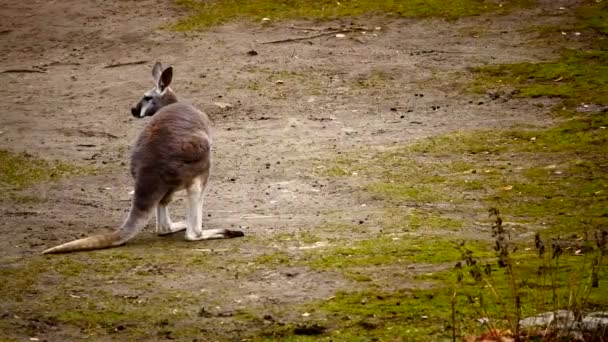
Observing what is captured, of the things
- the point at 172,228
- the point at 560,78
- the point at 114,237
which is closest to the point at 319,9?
the point at 560,78

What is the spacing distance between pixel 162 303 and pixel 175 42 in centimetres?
760

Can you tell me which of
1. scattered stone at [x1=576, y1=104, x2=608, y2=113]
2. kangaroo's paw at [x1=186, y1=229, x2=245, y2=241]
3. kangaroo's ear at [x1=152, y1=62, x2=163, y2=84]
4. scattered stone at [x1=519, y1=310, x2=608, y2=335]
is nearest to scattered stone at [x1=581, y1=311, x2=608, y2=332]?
scattered stone at [x1=519, y1=310, x2=608, y2=335]

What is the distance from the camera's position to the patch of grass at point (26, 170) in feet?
29.9

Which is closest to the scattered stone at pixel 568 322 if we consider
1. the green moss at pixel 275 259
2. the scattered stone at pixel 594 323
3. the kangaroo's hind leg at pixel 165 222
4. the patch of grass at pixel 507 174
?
the scattered stone at pixel 594 323

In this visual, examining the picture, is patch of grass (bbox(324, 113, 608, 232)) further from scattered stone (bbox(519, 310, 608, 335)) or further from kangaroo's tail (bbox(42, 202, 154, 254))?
scattered stone (bbox(519, 310, 608, 335))

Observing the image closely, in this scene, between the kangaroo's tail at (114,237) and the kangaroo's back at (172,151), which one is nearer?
the kangaroo's tail at (114,237)

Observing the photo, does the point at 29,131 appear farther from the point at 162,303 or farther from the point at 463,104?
the point at 162,303

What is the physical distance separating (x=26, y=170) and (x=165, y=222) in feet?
7.69

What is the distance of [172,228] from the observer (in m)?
7.59

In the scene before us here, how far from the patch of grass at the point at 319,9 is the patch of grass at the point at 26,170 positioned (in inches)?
176

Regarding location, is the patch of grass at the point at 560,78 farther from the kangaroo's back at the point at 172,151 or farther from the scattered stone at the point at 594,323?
the scattered stone at the point at 594,323

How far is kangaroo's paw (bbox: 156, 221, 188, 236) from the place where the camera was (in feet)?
24.8

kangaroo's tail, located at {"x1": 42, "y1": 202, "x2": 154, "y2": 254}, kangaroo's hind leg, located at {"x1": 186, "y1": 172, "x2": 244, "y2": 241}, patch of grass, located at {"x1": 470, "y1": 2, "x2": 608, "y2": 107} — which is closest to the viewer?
kangaroo's tail, located at {"x1": 42, "y1": 202, "x2": 154, "y2": 254}

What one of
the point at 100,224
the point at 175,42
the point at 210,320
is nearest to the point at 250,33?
the point at 175,42
